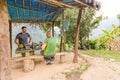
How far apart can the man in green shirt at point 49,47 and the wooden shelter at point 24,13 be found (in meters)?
1.09

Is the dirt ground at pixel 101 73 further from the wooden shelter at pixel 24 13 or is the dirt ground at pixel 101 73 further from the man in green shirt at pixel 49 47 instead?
the man in green shirt at pixel 49 47

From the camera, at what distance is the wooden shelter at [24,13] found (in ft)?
18.1

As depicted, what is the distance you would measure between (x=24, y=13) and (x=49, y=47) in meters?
1.94

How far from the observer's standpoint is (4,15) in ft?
18.2

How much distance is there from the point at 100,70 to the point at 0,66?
407 cm

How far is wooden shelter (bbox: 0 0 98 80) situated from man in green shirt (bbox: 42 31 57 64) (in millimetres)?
1095

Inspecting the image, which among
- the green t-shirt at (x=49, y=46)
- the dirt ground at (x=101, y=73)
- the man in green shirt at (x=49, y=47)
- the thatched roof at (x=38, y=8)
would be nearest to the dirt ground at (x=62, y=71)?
the dirt ground at (x=101, y=73)

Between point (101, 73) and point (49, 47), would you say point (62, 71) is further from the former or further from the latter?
point (101, 73)

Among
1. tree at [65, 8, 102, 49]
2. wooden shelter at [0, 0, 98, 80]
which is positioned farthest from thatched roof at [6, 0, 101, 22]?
tree at [65, 8, 102, 49]

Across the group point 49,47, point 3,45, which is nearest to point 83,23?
point 49,47

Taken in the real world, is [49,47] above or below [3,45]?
below

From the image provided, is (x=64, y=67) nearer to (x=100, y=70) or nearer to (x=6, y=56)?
(x=100, y=70)

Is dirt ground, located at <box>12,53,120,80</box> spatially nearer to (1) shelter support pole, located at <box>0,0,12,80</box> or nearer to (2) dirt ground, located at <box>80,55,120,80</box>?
(2) dirt ground, located at <box>80,55,120,80</box>

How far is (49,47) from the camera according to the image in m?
8.49
